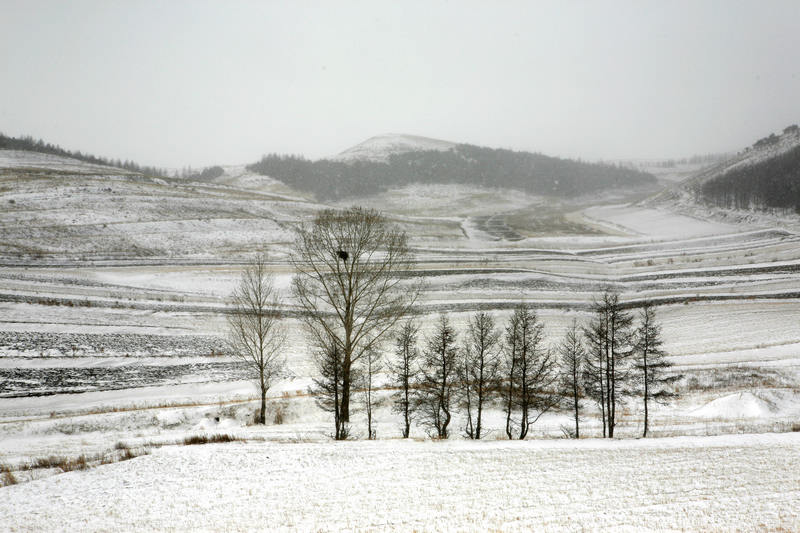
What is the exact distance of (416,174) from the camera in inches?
7023

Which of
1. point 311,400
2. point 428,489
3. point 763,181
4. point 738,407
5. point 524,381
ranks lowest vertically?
point 311,400

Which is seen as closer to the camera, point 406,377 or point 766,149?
point 406,377

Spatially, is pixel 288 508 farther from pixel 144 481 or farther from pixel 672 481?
pixel 672 481

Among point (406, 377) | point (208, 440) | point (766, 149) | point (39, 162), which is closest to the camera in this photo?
point (208, 440)

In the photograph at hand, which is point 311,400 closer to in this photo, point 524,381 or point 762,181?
point 524,381

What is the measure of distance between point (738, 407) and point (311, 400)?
83.5 feet

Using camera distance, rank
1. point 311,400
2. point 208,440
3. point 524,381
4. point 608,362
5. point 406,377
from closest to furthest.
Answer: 1. point 208,440
2. point 524,381
3. point 608,362
4. point 406,377
5. point 311,400

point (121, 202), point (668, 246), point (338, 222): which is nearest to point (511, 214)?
point (668, 246)

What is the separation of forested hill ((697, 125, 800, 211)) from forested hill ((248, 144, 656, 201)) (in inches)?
2482

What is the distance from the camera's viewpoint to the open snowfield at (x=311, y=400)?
40.8 feet

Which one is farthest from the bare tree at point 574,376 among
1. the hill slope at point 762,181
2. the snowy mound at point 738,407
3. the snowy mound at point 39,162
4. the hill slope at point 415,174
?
the hill slope at point 415,174

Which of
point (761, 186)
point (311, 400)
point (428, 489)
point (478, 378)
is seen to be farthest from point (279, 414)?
point (761, 186)

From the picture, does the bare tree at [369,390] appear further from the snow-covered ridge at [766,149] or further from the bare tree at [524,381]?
the snow-covered ridge at [766,149]

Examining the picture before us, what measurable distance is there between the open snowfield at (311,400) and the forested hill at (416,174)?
279ft
